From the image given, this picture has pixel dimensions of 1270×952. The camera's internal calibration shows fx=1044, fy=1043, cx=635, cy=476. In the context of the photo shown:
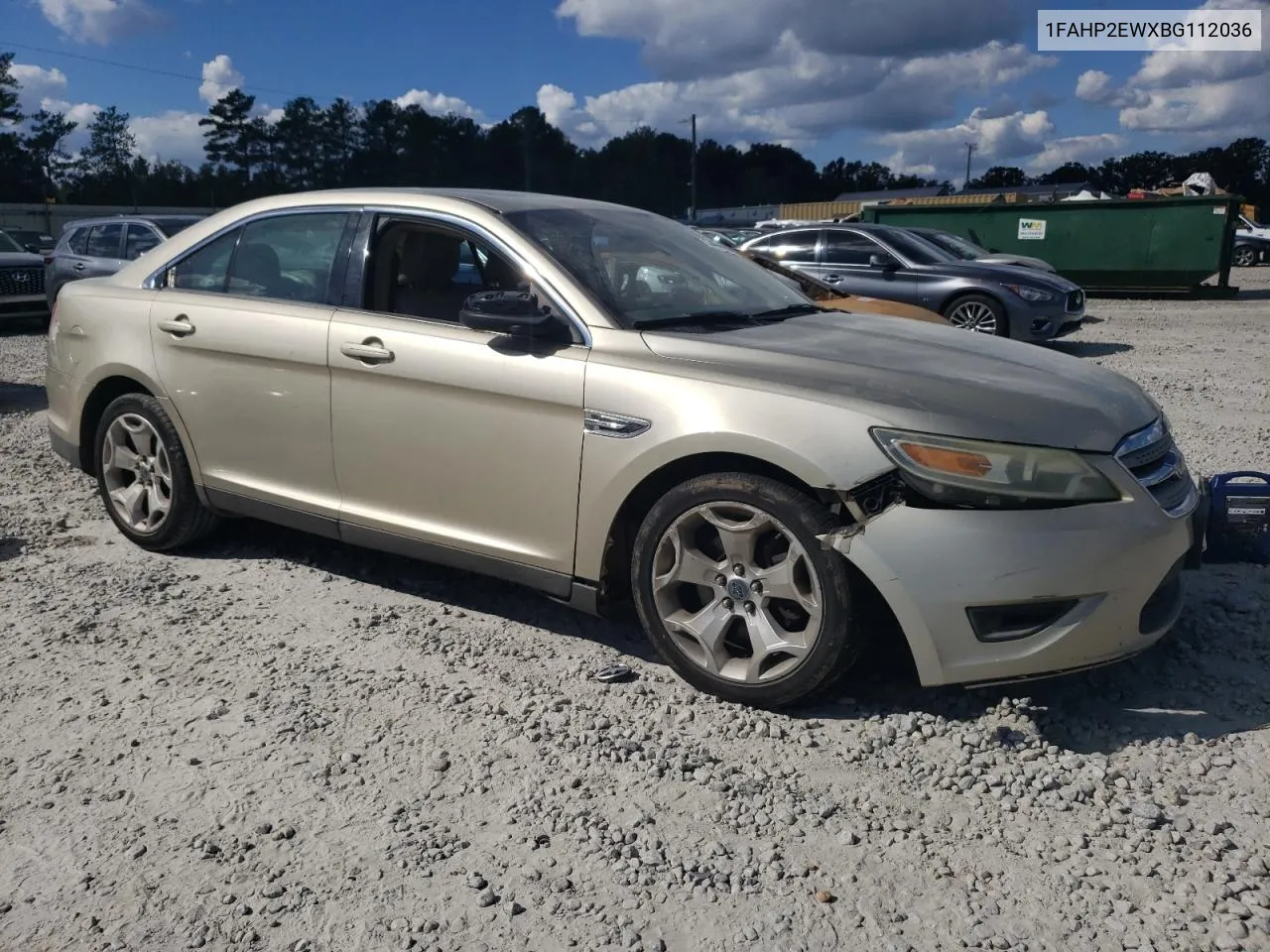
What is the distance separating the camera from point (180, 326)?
177 inches

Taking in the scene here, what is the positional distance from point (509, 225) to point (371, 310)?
651 mm

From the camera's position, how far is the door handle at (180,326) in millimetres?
4459

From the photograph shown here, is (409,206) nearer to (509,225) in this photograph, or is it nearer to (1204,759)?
(509,225)

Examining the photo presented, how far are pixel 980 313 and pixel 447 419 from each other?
9.88 metres

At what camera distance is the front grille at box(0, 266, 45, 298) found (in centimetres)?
1460

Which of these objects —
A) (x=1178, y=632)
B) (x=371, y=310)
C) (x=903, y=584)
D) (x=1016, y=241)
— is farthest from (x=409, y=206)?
(x=1016, y=241)

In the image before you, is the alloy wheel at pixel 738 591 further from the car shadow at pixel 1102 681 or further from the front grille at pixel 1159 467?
the front grille at pixel 1159 467

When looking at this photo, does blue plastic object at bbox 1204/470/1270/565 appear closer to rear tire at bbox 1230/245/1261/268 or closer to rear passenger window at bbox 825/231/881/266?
rear passenger window at bbox 825/231/881/266

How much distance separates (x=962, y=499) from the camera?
9.66 feet

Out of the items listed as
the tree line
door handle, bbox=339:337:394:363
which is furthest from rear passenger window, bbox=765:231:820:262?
the tree line

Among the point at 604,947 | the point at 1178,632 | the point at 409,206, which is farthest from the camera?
the point at 409,206

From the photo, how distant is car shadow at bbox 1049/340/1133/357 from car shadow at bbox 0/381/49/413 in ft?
34.7

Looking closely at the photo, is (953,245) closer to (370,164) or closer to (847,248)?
(847,248)

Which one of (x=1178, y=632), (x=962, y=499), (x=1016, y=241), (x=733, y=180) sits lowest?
(x=1178, y=632)
